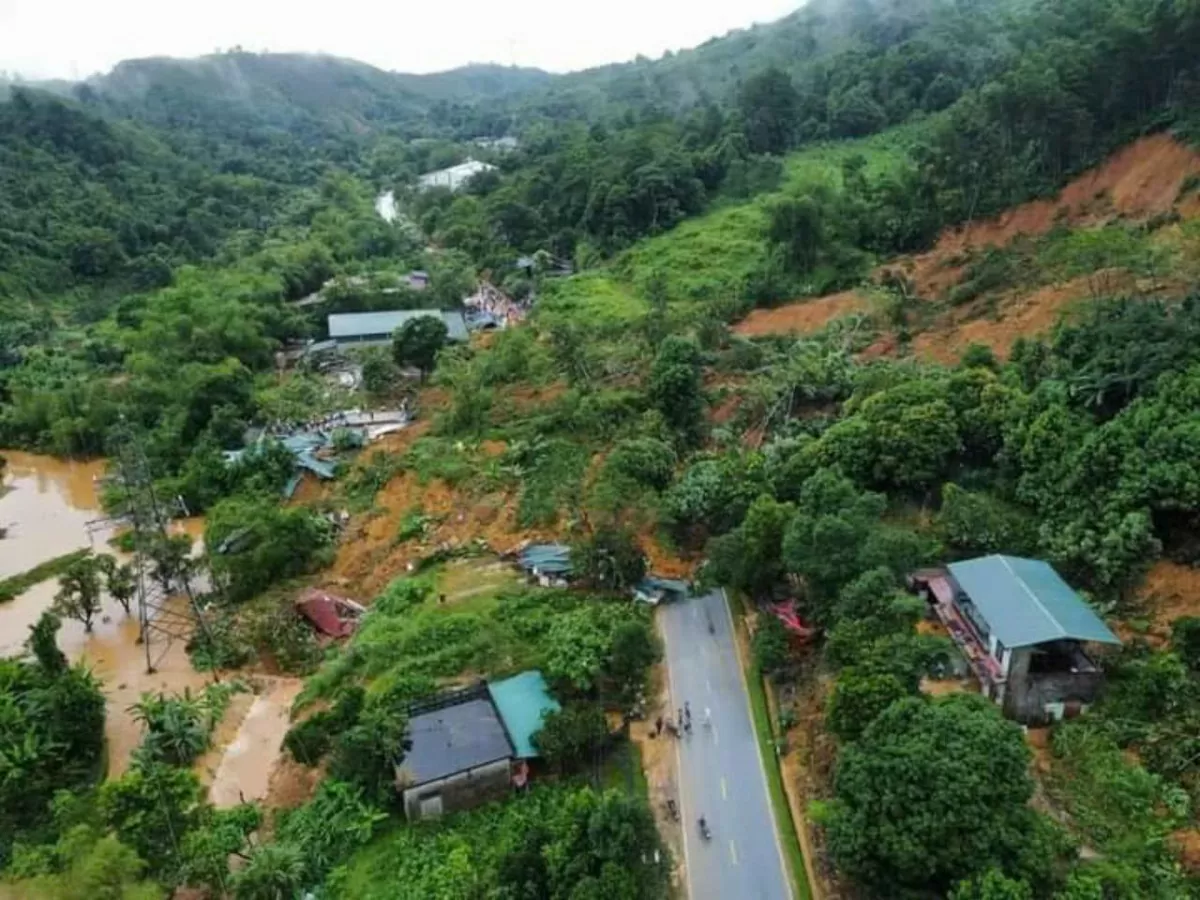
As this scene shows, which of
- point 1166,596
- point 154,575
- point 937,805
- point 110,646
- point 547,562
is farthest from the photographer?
point 154,575

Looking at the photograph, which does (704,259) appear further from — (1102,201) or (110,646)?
(110,646)

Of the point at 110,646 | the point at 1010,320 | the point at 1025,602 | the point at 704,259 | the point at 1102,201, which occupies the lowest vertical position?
the point at 110,646

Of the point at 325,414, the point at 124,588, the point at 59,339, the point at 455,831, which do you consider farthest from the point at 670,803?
the point at 59,339

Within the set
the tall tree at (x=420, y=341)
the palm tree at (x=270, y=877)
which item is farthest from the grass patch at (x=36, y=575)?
the palm tree at (x=270, y=877)

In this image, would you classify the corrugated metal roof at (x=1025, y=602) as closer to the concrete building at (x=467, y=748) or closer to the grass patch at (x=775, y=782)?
the grass patch at (x=775, y=782)

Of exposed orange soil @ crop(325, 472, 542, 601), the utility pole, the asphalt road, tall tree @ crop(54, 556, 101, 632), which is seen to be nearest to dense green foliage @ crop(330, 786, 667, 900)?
the asphalt road

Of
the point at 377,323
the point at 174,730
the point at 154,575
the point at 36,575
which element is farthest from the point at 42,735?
the point at 377,323

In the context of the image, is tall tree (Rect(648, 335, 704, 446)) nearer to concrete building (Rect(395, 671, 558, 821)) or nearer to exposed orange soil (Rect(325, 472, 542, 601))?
exposed orange soil (Rect(325, 472, 542, 601))
